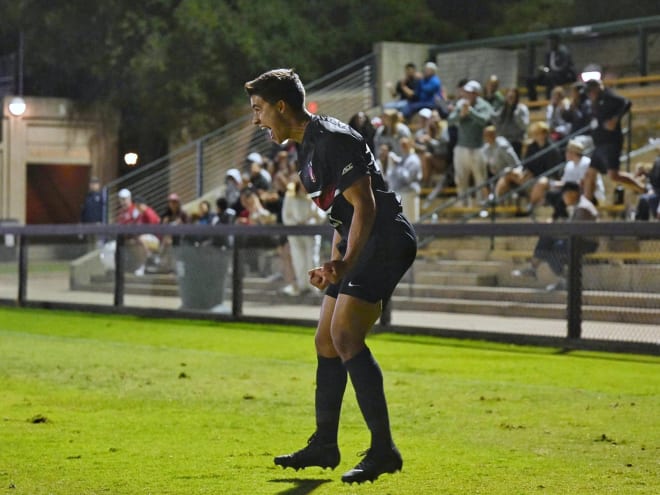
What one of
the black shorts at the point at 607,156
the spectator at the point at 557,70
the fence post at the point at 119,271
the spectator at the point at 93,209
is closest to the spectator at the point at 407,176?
the black shorts at the point at 607,156

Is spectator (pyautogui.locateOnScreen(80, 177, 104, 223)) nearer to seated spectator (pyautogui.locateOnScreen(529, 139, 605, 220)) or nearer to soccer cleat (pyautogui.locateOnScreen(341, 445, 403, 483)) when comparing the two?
seated spectator (pyautogui.locateOnScreen(529, 139, 605, 220))

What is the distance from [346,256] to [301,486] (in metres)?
1.21

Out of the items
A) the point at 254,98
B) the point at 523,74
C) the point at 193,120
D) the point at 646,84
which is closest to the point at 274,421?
the point at 254,98

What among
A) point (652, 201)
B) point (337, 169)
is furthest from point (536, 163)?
point (337, 169)

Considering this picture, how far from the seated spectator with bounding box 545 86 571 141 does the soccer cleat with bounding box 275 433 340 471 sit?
15.2 m

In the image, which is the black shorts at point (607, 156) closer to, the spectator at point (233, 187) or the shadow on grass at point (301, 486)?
the spectator at point (233, 187)

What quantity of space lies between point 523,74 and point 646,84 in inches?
160

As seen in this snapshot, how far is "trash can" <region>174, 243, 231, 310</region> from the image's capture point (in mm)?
18406

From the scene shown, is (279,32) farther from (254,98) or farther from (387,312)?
(254,98)

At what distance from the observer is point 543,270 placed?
14953mm

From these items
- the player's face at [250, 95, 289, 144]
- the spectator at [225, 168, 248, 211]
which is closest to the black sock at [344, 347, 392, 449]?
the player's face at [250, 95, 289, 144]

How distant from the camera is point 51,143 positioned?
40.5m

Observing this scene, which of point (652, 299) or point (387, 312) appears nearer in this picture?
point (652, 299)

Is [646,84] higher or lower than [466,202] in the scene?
higher
